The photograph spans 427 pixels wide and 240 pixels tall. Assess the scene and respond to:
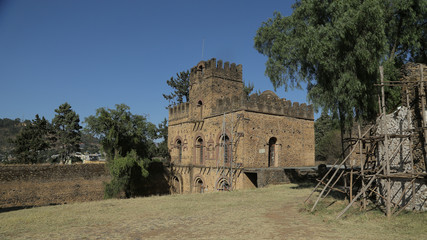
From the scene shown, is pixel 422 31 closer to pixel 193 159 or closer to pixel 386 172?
pixel 386 172

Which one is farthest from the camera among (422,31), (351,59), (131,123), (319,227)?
(131,123)

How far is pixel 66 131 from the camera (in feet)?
116

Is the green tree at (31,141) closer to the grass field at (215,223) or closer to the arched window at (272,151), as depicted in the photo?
the grass field at (215,223)

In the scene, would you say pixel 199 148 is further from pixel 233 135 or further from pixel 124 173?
pixel 124 173

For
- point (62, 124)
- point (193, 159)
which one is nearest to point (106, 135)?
point (193, 159)

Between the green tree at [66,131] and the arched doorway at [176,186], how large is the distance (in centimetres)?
1533

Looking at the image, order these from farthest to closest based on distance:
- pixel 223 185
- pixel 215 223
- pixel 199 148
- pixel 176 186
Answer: pixel 176 186 → pixel 199 148 → pixel 223 185 → pixel 215 223

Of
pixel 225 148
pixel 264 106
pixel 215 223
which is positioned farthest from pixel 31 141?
pixel 215 223

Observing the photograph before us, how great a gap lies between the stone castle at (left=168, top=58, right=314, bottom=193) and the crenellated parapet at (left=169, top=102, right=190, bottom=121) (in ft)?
0.49

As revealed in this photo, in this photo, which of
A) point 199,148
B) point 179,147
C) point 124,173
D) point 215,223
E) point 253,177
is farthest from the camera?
point 179,147

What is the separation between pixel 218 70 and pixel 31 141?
23.2 meters

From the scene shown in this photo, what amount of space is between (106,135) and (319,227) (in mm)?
18364

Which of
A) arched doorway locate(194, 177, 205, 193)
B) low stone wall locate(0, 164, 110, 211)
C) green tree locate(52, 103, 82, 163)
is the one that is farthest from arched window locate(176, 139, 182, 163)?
green tree locate(52, 103, 82, 163)

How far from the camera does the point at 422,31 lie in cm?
1370
